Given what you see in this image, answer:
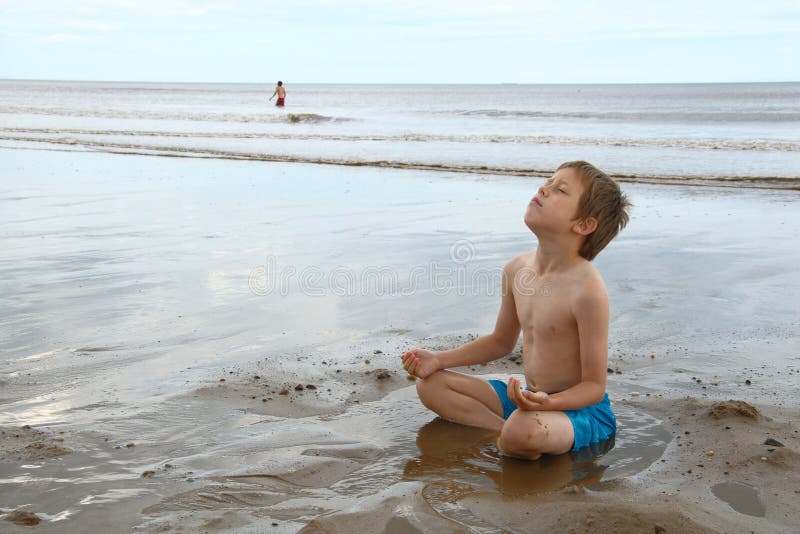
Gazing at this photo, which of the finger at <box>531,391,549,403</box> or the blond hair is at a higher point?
the blond hair

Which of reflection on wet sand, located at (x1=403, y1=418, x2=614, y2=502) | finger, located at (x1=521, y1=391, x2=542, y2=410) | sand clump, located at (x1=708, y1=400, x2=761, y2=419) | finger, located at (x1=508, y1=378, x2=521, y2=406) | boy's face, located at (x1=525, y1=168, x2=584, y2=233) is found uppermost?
boy's face, located at (x1=525, y1=168, x2=584, y2=233)

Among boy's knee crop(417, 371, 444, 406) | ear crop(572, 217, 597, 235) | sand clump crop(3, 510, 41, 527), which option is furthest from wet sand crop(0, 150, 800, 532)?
ear crop(572, 217, 597, 235)

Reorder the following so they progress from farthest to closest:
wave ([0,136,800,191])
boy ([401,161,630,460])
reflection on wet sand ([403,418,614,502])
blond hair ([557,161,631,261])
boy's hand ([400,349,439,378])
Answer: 1. wave ([0,136,800,191])
2. boy's hand ([400,349,439,378])
3. blond hair ([557,161,631,261])
4. boy ([401,161,630,460])
5. reflection on wet sand ([403,418,614,502])

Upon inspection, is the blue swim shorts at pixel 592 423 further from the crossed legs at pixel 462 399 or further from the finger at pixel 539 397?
the crossed legs at pixel 462 399

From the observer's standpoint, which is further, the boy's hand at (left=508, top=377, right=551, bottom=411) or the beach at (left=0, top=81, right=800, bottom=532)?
the boy's hand at (left=508, top=377, right=551, bottom=411)

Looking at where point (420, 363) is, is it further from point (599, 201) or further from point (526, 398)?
point (599, 201)

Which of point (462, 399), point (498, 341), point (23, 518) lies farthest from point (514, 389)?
point (23, 518)

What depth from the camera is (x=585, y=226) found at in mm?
3256

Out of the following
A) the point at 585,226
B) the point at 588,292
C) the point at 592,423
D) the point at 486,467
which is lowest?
the point at 486,467

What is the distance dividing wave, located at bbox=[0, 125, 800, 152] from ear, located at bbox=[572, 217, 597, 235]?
650 inches

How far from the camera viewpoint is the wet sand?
2605 mm

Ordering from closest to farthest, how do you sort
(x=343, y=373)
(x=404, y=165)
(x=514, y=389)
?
1. (x=514, y=389)
2. (x=343, y=373)
3. (x=404, y=165)

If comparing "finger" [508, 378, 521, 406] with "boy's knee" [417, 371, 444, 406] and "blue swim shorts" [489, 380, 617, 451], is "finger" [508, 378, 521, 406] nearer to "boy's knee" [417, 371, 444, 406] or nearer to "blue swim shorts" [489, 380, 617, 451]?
"blue swim shorts" [489, 380, 617, 451]

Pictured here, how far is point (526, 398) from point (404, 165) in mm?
12119
